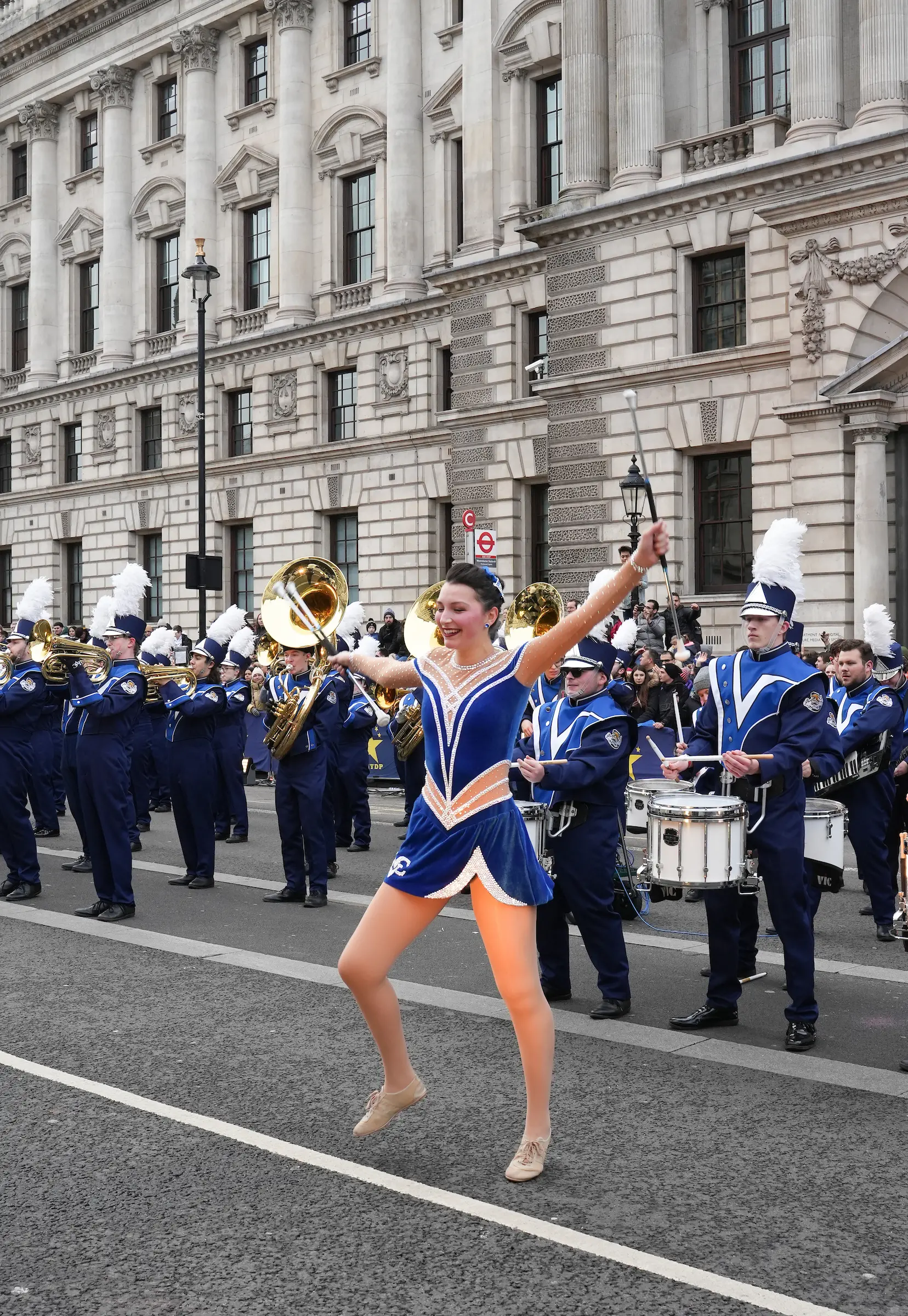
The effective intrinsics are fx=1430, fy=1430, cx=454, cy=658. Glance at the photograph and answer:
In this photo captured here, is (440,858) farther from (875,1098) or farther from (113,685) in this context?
(113,685)

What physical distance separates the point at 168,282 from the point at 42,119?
26.9 ft

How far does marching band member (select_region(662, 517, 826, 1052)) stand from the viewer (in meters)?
6.72

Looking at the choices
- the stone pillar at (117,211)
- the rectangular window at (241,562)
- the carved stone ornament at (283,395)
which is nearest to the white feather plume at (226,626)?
the carved stone ornament at (283,395)

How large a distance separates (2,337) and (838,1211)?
47376mm

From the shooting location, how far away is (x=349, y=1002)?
745cm

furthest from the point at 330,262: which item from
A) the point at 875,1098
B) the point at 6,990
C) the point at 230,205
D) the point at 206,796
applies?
the point at 875,1098

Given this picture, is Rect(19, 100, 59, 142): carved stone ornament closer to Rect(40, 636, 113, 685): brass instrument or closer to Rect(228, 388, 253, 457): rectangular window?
Rect(228, 388, 253, 457): rectangular window

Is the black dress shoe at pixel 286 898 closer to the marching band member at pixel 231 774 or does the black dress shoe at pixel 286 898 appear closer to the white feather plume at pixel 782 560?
the marching band member at pixel 231 774

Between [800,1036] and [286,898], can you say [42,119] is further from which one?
[800,1036]

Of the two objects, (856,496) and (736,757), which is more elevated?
(856,496)

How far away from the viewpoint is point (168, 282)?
41344 millimetres

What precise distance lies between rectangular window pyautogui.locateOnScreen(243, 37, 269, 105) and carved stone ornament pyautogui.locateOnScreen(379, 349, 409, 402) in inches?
348

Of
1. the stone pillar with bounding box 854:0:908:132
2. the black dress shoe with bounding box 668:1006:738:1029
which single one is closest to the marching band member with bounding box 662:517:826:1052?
the black dress shoe with bounding box 668:1006:738:1029

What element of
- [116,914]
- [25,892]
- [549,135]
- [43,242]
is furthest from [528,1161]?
[43,242]
